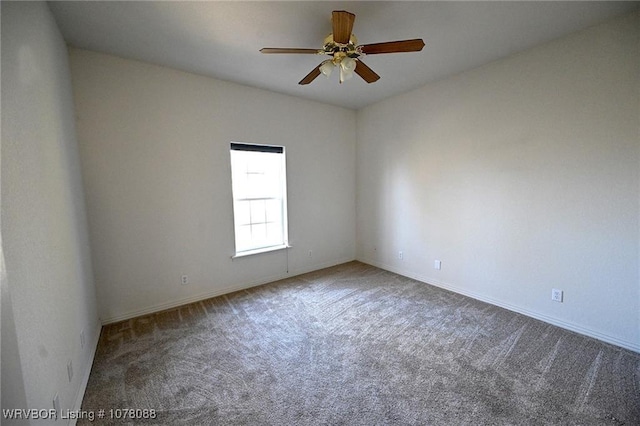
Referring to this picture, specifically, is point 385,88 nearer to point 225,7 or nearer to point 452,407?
point 225,7

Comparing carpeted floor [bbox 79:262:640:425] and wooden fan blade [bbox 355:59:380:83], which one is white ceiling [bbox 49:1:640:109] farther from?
carpeted floor [bbox 79:262:640:425]

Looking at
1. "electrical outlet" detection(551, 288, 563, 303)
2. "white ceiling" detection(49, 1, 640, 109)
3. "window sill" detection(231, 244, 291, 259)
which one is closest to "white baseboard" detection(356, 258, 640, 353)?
"electrical outlet" detection(551, 288, 563, 303)

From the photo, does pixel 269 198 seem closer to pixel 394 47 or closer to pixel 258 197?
pixel 258 197

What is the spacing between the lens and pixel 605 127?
2186mm

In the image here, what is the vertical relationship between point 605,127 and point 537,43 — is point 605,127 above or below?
below

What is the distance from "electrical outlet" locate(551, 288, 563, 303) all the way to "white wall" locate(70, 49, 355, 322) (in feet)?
10.1

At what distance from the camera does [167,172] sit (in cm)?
286

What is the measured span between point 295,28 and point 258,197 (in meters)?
2.11

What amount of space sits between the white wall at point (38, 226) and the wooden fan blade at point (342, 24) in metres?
1.68

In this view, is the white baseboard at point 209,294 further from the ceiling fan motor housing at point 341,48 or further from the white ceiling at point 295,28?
the ceiling fan motor housing at point 341,48

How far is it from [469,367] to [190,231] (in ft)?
9.97

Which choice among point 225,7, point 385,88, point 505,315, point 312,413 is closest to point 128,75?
point 225,7

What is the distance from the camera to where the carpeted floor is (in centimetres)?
158

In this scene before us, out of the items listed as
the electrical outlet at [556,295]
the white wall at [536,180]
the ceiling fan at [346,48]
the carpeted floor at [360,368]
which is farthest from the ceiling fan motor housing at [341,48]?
the electrical outlet at [556,295]
